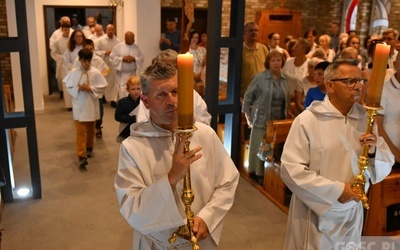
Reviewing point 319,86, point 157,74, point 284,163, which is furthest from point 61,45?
point 157,74

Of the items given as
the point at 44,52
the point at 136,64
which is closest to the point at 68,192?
the point at 136,64

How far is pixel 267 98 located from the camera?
4.85 metres

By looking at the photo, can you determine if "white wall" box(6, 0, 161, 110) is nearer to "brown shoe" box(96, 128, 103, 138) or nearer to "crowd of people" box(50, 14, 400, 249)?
"brown shoe" box(96, 128, 103, 138)

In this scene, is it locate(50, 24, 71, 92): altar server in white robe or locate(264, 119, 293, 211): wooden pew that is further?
locate(50, 24, 71, 92): altar server in white robe

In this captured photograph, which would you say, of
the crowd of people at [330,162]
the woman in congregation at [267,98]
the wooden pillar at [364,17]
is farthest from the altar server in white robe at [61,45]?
the crowd of people at [330,162]

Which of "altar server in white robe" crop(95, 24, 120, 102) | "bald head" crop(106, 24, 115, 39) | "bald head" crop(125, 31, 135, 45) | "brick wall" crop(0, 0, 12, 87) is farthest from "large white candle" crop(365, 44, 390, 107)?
"brick wall" crop(0, 0, 12, 87)

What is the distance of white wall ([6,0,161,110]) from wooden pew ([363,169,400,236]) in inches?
229

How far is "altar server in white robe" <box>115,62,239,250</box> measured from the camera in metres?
1.84

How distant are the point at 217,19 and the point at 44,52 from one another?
6.18m

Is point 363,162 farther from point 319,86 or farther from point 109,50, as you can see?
point 109,50

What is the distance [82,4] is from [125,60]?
7.79 ft

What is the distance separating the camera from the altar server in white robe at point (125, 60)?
27.1ft

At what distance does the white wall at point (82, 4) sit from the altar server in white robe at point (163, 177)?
6.36 meters

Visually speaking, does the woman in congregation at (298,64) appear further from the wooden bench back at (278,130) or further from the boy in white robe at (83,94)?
the boy in white robe at (83,94)
